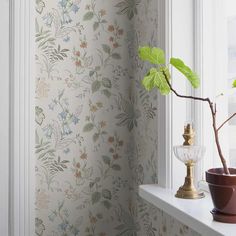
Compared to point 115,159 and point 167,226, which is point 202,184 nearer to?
point 167,226

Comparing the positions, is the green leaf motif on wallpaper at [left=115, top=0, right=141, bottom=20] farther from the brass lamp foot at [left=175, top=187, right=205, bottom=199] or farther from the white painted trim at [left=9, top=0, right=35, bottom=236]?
the brass lamp foot at [left=175, top=187, right=205, bottom=199]

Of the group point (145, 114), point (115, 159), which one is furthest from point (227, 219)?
point (115, 159)

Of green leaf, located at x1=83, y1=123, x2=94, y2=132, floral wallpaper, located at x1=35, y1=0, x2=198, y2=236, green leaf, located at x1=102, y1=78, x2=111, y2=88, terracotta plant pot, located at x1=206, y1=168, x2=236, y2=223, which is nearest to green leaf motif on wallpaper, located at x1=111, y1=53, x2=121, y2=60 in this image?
floral wallpaper, located at x1=35, y1=0, x2=198, y2=236

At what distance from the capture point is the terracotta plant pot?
1.05m

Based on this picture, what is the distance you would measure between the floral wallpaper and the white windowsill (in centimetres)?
25

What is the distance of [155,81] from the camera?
1238mm

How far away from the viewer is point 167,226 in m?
1.53

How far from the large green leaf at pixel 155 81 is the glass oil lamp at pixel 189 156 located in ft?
0.67

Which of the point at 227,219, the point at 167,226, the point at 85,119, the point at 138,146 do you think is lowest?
the point at 167,226

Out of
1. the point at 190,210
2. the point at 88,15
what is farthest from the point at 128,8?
the point at 190,210

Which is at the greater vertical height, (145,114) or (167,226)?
(145,114)

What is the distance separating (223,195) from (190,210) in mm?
179

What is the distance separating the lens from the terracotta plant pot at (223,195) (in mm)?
1054

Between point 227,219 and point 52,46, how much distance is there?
1106mm
